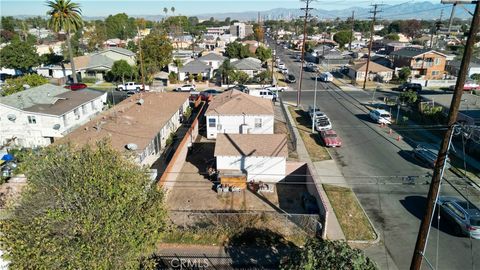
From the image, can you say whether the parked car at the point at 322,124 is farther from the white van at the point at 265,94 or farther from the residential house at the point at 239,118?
the white van at the point at 265,94

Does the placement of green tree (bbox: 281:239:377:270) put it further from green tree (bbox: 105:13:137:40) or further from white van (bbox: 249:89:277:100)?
green tree (bbox: 105:13:137:40)

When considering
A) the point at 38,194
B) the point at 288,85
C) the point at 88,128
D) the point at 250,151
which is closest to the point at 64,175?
the point at 38,194

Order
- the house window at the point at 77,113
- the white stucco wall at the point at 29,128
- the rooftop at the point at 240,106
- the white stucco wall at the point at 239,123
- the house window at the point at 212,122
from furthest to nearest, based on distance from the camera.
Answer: the house window at the point at 77,113 → the house window at the point at 212,122 → the rooftop at the point at 240,106 → the white stucco wall at the point at 239,123 → the white stucco wall at the point at 29,128

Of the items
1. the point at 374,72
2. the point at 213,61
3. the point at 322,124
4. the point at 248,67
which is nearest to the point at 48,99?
the point at 322,124

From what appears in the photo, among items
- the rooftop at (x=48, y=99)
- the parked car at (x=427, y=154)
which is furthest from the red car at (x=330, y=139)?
the rooftop at (x=48, y=99)

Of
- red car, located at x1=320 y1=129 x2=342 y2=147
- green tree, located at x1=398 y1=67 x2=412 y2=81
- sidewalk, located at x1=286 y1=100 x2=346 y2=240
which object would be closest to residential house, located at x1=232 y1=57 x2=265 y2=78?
green tree, located at x1=398 y1=67 x2=412 y2=81

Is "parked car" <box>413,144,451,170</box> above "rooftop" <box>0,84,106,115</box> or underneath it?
underneath

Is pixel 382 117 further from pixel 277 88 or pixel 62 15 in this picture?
pixel 62 15
